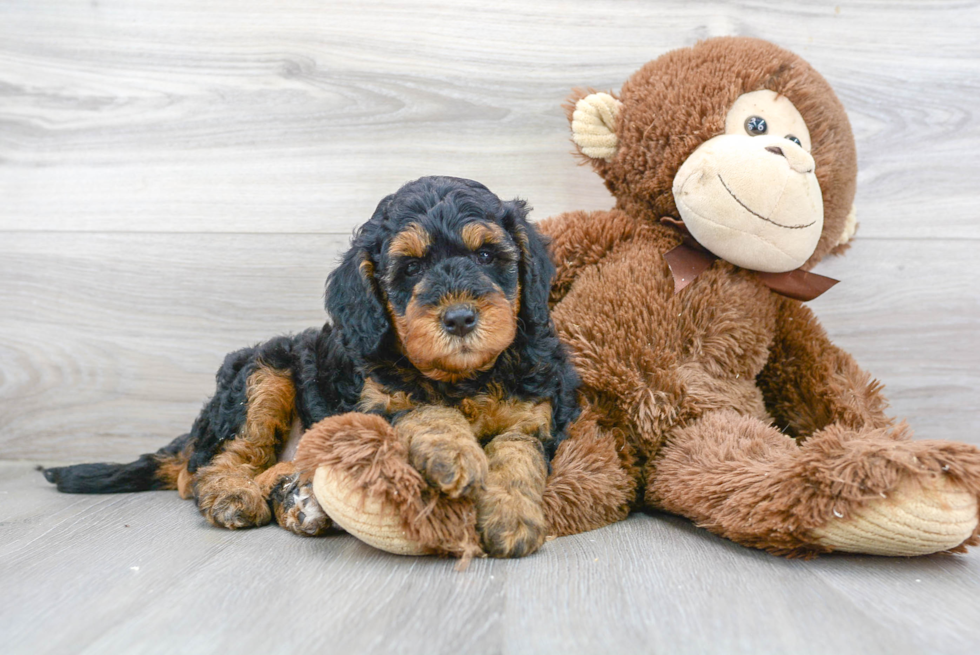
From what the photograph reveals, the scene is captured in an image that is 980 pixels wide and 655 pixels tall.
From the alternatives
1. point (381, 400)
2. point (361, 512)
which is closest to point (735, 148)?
point (381, 400)

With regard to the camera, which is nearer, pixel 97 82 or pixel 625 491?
pixel 625 491

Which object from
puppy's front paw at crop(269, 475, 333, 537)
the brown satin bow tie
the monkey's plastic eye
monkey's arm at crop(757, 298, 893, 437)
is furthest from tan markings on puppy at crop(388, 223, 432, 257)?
monkey's arm at crop(757, 298, 893, 437)

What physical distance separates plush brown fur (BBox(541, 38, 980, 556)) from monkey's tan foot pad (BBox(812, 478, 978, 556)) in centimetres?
24

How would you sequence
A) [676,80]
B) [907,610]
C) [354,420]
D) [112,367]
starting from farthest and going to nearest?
[112,367], [676,80], [354,420], [907,610]

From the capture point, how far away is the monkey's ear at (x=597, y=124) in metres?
2.04

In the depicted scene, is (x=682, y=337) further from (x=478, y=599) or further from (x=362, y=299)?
(x=478, y=599)

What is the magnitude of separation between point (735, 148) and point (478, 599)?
49.7 inches

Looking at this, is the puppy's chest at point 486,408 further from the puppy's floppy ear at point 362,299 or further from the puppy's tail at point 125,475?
the puppy's tail at point 125,475

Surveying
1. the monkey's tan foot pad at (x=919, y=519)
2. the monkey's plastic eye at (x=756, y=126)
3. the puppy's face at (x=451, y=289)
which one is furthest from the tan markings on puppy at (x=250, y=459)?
the monkey's plastic eye at (x=756, y=126)

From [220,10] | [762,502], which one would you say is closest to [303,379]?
[762,502]

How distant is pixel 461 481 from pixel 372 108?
62.8 inches

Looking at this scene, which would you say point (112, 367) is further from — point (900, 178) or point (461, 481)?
point (900, 178)

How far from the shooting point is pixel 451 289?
153 cm

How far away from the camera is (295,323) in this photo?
258 centimetres
